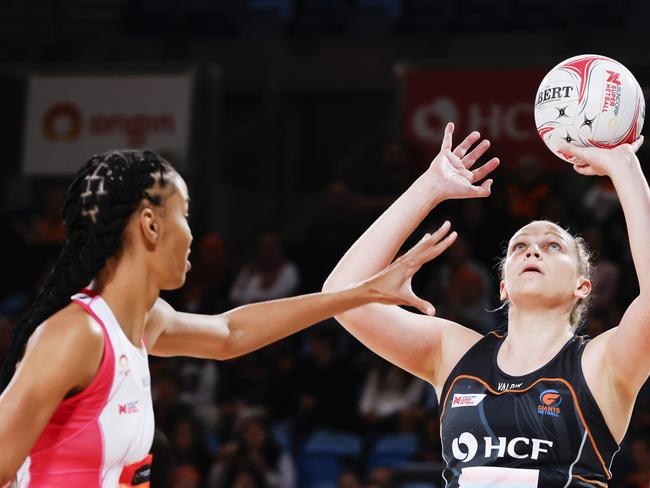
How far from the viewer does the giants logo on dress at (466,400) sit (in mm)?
3266

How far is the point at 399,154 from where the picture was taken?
9.18m

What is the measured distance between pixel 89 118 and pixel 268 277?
9.36 ft

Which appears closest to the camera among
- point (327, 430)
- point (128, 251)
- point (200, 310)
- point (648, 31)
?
point (128, 251)

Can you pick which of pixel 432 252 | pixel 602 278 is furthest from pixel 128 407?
pixel 602 278

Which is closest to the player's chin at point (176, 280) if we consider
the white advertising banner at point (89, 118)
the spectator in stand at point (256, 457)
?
the spectator in stand at point (256, 457)

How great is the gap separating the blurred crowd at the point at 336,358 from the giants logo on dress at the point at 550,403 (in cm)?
306

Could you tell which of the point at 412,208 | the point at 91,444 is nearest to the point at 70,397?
the point at 91,444

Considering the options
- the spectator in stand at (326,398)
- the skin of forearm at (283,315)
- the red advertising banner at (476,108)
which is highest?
the red advertising banner at (476,108)

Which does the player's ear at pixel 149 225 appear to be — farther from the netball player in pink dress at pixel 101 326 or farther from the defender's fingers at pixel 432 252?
the defender's fingers at pixel 432 252

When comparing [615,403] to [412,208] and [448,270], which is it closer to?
[412,208]

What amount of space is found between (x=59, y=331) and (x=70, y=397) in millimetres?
156

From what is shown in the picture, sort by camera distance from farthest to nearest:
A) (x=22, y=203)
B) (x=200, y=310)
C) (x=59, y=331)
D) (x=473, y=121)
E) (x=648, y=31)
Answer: (x=22, y=203), (x=648, y=31), (x=473, y=121), (x=200, y=310), (x=59, y=331)

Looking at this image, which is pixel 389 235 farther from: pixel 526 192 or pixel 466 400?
pixel 526 192

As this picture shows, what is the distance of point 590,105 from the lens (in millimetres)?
3531
